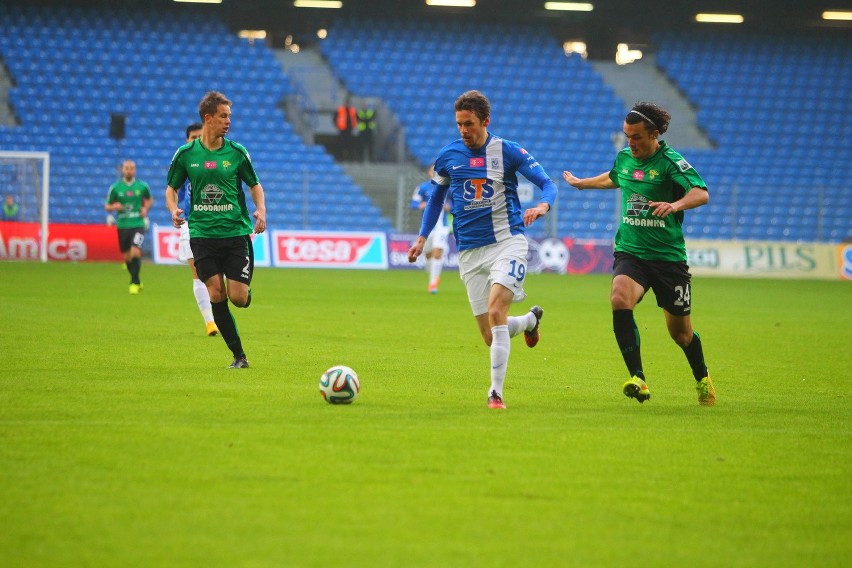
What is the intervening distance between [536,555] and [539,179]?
4581mm

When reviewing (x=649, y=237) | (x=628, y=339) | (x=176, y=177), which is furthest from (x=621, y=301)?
(x=176, y=177)

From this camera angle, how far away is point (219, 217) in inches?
403

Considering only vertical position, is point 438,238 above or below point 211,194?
below

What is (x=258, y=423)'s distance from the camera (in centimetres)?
729

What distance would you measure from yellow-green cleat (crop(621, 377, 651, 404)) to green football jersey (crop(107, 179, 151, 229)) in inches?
591

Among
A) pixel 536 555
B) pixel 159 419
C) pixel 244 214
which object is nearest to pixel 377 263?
pixel 244 214

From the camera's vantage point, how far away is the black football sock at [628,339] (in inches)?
342

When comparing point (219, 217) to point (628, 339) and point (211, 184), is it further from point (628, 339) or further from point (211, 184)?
point (628, 339)

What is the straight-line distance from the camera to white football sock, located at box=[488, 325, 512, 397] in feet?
27.1

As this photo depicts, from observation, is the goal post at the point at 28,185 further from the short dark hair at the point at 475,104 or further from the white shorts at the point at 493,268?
the short dark hair at the point at 475,104

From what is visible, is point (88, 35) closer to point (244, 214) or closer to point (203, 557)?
point (244, 214)

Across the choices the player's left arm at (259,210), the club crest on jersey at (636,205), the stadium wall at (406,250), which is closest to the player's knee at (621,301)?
the club crest on jersey at (636,205)

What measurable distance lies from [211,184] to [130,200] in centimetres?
1225

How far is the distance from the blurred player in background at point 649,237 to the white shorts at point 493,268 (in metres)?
0.77
